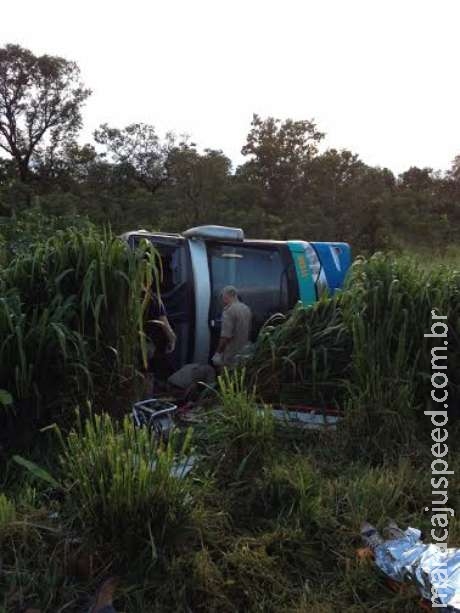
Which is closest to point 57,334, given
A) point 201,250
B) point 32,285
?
point 32,285

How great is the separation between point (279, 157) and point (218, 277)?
1710cm

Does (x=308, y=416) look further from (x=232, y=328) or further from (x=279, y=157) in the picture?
(x=279, y=157)

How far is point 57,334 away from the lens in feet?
11.6

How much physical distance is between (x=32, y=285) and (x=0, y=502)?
5.32 feet

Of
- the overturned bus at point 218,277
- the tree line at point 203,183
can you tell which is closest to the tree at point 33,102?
the tree line at point 203,183

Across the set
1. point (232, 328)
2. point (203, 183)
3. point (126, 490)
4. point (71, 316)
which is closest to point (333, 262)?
point (232, 328)

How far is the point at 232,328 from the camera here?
5914mm

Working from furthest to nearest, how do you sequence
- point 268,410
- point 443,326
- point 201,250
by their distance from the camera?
point 201,250
point 443,326
point 268,410

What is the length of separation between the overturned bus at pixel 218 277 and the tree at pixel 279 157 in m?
15.7

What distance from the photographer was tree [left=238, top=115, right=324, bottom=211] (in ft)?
73.8

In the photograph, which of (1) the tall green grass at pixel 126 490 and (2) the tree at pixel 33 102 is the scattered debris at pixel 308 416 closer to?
(1) the tall green grass at pixel 126 490

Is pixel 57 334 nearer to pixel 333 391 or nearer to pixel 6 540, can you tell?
pixel 6 540

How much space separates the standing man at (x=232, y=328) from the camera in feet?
19.4

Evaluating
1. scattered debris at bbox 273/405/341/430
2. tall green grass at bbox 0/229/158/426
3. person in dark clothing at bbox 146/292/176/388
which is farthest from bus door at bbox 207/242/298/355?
tall green grass at bbox 0/229/158/426
